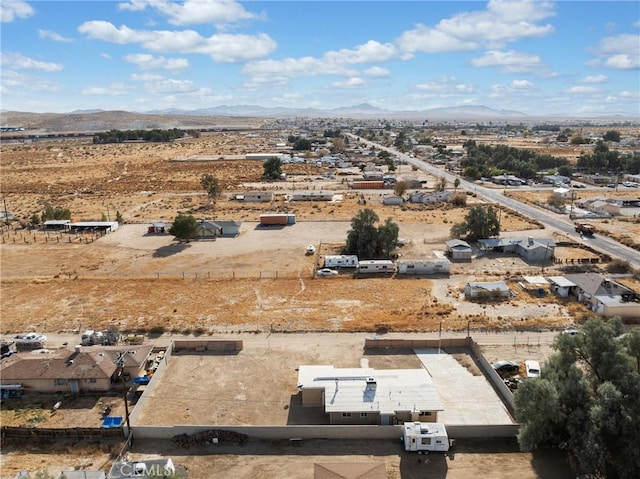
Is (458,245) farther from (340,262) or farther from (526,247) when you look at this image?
(340,262)

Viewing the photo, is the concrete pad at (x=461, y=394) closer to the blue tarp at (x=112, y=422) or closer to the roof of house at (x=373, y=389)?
the roof of house at (x=373, y=389)

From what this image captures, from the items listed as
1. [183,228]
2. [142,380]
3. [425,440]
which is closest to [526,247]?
[425,440]

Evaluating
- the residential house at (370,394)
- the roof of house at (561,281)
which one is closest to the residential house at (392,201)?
the roof of house at (561,281)

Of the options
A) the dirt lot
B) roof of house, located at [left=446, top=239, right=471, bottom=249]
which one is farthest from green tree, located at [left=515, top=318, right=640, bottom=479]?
roof of house, located at [left=446, top=239, right=471, bottom=249]

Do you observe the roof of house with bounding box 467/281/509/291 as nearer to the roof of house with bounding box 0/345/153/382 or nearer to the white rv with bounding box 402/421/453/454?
the white rv with bounding box 402/421/453/454

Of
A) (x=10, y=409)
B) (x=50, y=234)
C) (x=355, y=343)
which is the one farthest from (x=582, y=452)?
(x=50, y=234)
